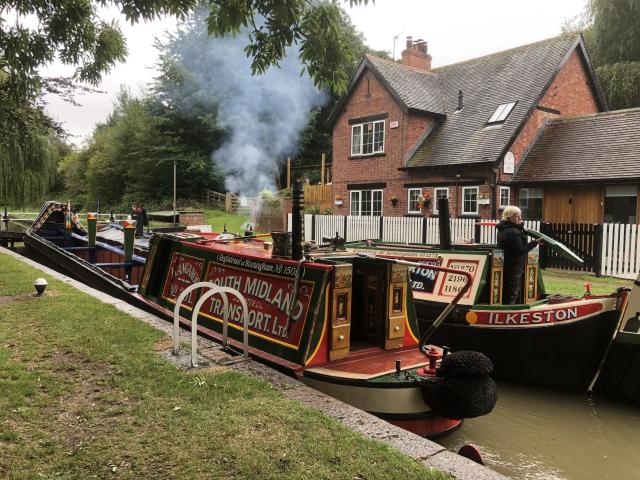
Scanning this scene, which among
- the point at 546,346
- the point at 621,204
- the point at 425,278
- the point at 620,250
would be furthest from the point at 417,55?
the point at 546,346

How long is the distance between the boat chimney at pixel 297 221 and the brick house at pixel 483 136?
43.5 ft

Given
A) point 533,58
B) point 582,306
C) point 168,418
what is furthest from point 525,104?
point 168,418

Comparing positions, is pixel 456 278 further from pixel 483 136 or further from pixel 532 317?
pixel 483 136

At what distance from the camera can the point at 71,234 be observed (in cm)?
1452

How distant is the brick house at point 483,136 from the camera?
1703 centimetres

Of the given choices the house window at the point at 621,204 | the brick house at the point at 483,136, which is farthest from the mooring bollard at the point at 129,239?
the house window at the point at 621,204

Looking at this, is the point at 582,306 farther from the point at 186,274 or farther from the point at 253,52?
the point at 186,274

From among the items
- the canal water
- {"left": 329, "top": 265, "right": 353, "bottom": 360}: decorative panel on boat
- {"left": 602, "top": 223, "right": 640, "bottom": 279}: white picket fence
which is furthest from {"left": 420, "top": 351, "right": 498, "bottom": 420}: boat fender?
{"left": 602, "top": 223, "right": 640, "bottom": 279}: white picket fence

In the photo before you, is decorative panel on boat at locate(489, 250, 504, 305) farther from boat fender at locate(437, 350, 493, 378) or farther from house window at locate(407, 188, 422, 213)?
house window at locate(407, 188, 422, 213)

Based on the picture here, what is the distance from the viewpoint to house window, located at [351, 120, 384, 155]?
2161cm

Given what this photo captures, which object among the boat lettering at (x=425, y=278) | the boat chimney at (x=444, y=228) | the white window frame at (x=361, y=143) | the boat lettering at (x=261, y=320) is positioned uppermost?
the white window frame at (x=361, y=143)

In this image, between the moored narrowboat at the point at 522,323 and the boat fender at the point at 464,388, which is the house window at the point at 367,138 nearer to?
the moored narrowboat at the point at 522,323

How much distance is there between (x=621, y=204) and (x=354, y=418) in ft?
50.8

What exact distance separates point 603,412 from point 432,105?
1733 centimetres
